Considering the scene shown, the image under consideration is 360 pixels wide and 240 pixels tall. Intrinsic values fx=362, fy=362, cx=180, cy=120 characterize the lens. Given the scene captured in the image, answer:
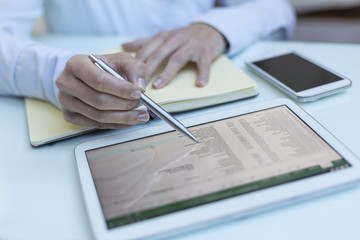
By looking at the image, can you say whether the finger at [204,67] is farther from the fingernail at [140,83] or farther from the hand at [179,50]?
the fingernail at [140,83]

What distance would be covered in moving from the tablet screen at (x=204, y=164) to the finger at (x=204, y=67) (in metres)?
0.11

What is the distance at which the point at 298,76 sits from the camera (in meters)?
0.63

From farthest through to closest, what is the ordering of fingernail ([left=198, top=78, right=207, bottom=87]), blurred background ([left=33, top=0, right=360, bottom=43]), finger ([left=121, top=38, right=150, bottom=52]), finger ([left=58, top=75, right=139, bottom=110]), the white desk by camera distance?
blurred background ([left=33, top=0, right=360, bottom=43]) < finger ([left=121, top=38, right=150, bottom=52]) < fingernail ([left=198, top=78, right=207, bottom=87]) < finger ([left=58, top=75, right=139, bottom=110]) < the white desk

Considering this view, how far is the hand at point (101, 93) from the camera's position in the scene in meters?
0.47

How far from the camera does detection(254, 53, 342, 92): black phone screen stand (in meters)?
0.60

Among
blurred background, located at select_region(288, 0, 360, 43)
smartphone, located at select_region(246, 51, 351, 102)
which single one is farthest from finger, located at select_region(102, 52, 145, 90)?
blurred background, located at select_region(288, 0, 360, 43)

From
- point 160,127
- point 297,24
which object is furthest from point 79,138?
point 297,24

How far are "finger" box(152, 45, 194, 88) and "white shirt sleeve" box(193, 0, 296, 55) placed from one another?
113 mm

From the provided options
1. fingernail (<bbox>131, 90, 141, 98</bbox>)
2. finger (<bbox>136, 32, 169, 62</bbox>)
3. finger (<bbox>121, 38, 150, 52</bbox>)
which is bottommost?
fingernail (<bbox>131, 90, 141, 98</bbox>)

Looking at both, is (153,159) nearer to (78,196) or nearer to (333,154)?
(78,196)

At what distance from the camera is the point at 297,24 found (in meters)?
1.25

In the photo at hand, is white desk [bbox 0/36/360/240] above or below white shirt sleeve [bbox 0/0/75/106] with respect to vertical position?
below

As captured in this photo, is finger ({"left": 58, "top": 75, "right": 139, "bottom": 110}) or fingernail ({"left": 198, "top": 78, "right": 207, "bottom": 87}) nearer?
finger ({"left": 58, "top": 75, "right": 139, "bottom": 110})

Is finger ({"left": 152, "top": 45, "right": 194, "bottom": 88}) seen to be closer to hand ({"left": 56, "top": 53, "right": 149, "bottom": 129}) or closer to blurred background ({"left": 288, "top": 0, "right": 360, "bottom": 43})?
hand ({"left": 56, "top": 53, "right": 149, "bottom": 129})
